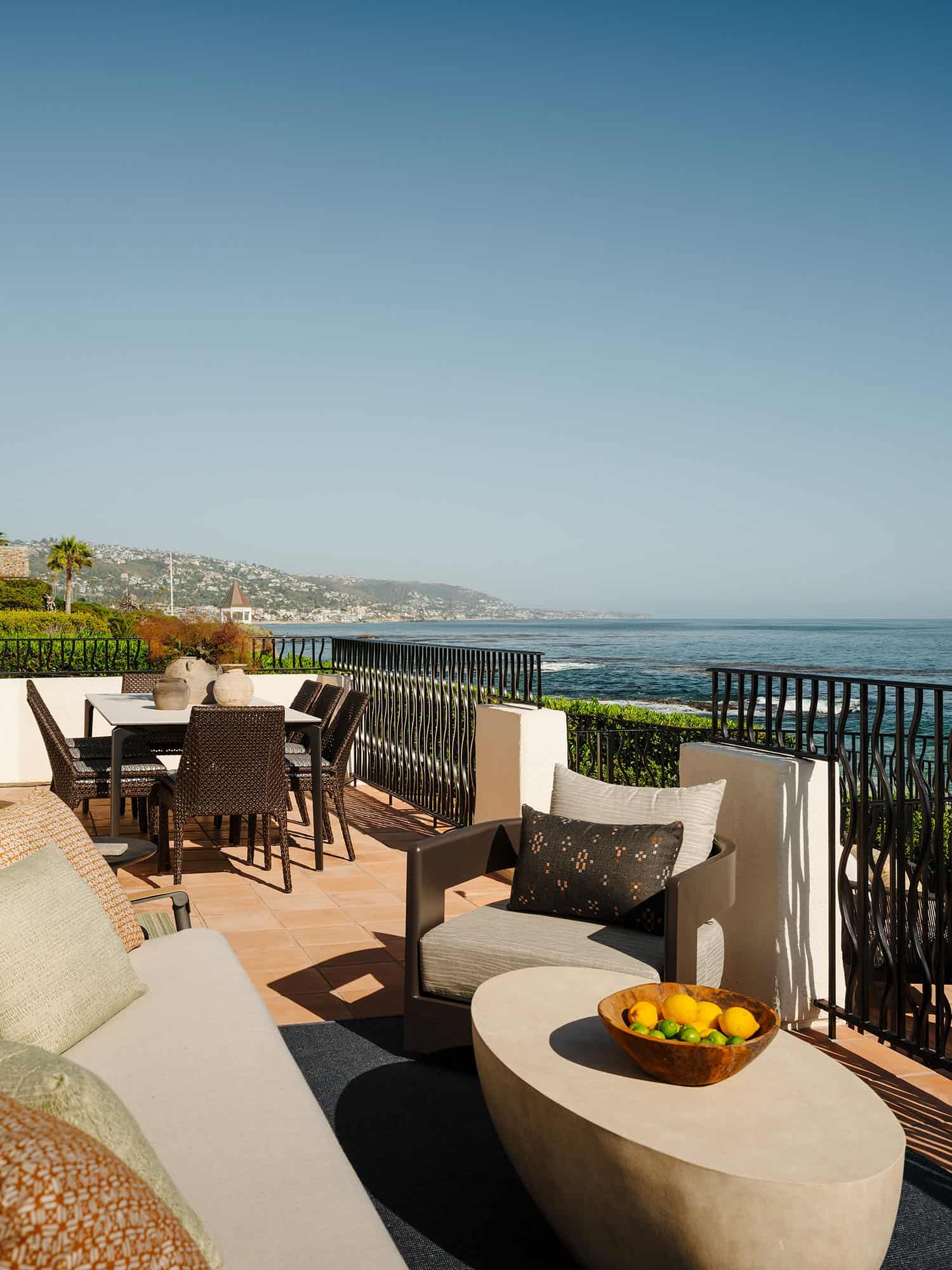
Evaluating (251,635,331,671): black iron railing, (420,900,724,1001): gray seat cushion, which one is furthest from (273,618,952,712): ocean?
(420,900,724,1001): gray seat cushion

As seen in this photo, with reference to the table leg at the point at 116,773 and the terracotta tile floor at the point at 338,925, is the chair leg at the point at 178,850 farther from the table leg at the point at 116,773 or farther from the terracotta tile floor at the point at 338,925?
the table leg at the point at 116,773

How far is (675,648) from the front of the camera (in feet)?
181

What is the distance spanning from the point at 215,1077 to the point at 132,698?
535 cm

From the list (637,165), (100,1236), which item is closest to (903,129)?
(637,165)

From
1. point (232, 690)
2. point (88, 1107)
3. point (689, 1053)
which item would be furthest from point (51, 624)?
→ point (88, 1107)

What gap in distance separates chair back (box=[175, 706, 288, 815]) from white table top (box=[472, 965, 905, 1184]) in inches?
114

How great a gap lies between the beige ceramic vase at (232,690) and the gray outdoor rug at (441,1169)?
3018 mm

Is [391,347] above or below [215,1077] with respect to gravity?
above

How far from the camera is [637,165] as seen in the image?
1182cm

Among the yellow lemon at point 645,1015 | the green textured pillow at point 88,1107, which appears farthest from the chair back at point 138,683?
the green textured pillow at point 88,1107

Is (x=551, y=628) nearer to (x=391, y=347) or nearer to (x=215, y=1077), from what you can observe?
(x=391, y=347)

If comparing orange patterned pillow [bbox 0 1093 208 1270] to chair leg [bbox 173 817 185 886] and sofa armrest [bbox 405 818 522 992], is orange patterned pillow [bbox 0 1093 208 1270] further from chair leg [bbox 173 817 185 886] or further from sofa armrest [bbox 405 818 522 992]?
chair leg [bbox 173 817 185 886]

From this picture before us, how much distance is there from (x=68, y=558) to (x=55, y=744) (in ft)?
120

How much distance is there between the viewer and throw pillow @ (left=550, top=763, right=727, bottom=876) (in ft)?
10.9
